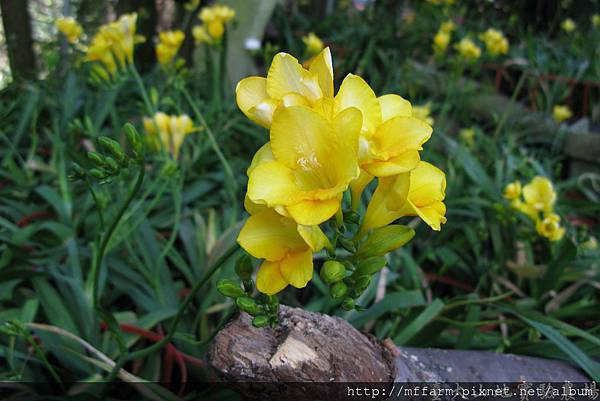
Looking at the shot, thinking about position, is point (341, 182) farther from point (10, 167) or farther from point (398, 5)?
point (398, 5)

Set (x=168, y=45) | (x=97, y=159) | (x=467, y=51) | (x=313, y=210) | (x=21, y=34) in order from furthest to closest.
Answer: (x=21, y=34), (x=467, y=51), (x=168, y=45), (x=97, y=159), (x=313, y=210)

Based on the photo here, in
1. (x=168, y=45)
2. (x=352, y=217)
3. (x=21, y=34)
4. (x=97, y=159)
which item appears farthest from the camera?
(x=21, y=34)

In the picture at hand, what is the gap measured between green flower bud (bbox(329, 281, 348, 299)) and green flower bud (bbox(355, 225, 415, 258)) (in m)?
0.04

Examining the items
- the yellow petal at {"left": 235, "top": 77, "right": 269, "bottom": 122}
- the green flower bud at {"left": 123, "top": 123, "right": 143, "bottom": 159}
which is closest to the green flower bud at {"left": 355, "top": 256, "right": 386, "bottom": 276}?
the yellow petal at {"left": 235, "top": 77, "right": 269, "bottom": 122}

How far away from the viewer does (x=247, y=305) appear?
0.65 meters

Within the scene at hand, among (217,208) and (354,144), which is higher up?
(354,144)

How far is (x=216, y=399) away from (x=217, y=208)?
0.96 meters

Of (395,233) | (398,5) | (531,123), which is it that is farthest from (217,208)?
(398,5)

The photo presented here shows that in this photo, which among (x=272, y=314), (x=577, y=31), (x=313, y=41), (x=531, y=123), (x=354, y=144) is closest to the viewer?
(x=354, y=144)

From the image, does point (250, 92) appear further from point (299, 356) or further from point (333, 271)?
point (299, 356)

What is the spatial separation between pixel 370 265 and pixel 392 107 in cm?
19

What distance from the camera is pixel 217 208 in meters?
1.93

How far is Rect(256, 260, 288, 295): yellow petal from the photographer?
23.6 inches

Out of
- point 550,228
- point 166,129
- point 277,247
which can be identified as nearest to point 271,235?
point 277,247
